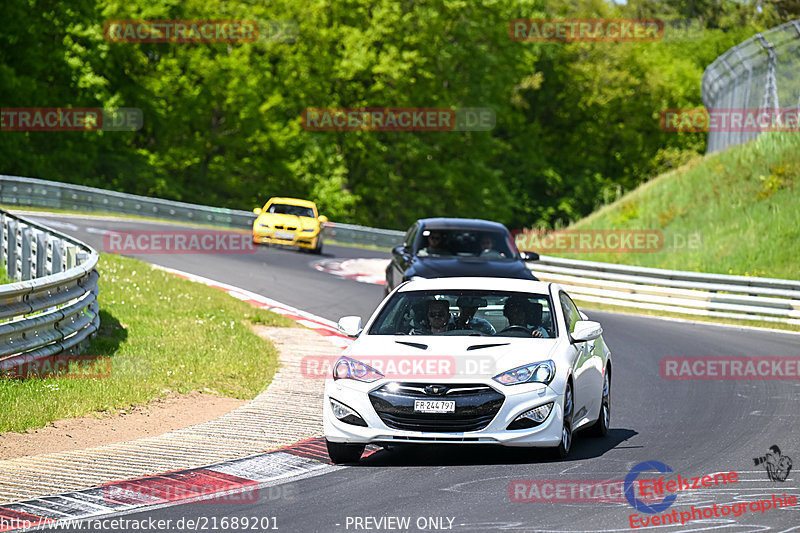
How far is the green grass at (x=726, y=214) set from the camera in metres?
30.8

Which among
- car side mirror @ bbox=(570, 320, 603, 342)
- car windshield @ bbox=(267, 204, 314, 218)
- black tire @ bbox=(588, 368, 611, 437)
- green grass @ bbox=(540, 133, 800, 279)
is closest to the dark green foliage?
car windshield @ bbox=(267, 204, 314, 218)

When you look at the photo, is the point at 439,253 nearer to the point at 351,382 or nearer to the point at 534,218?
the point at 351,382

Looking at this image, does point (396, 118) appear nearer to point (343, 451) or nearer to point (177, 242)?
point (177, 242)

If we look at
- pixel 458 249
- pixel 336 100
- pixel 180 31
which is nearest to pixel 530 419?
pixel 458 249

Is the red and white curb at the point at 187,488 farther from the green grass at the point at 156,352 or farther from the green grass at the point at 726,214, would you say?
the green grass at the point at 726,214

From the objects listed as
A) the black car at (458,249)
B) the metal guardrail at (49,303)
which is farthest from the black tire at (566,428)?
the black car at (458,249)

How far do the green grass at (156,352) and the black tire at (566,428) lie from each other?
4556 mm

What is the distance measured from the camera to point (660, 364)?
1777 cm

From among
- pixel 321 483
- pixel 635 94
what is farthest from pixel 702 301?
pixel 635 94

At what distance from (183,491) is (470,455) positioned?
262cm

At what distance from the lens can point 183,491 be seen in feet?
28.5

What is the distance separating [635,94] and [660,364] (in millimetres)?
56055

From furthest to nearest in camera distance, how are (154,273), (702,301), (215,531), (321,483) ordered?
(702,301), (154,273), (321,483), (215,531)

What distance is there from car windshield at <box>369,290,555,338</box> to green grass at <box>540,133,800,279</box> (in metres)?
19.7
